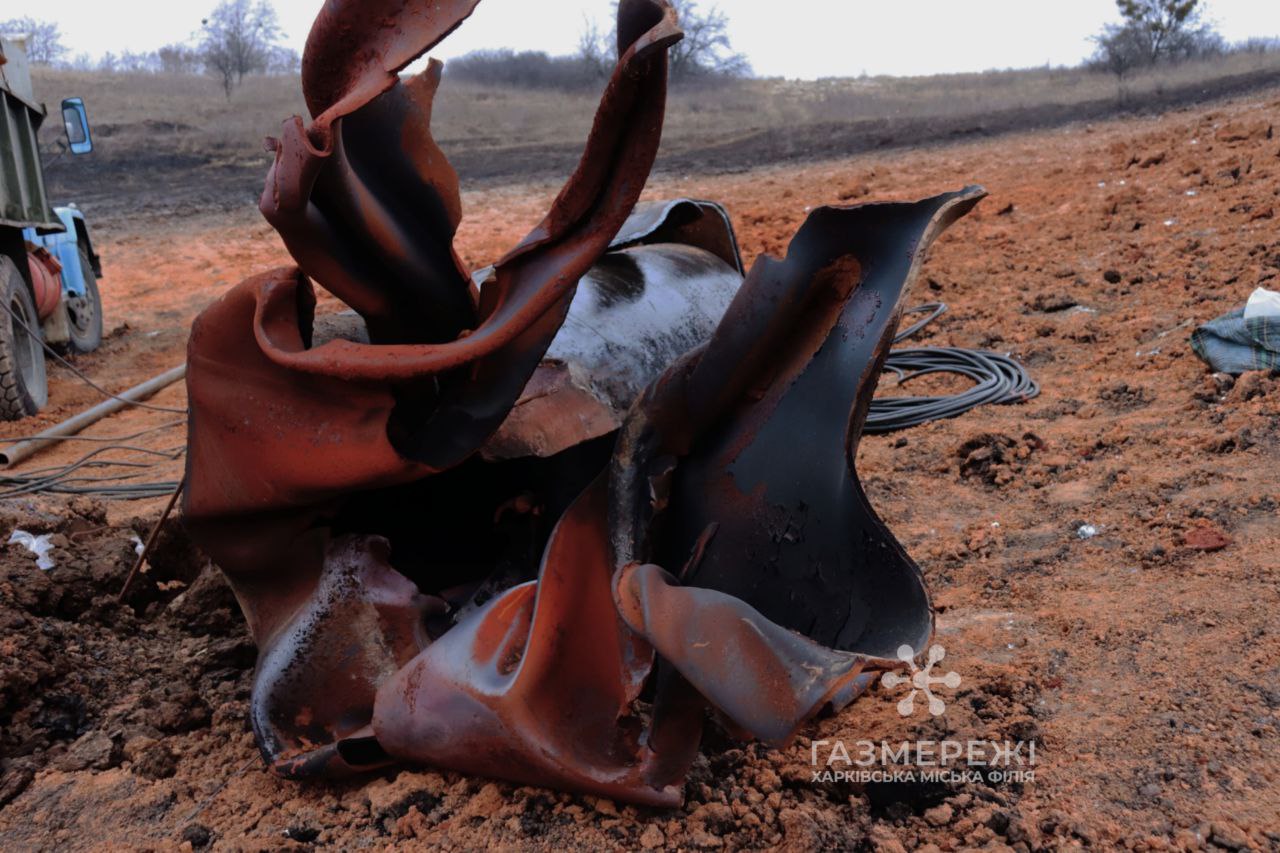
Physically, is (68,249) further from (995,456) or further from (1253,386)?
(1253,386)

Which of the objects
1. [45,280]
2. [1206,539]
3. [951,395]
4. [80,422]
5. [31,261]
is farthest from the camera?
[45,280]

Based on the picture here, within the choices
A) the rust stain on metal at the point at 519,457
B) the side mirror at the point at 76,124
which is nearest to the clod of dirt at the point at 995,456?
the rust stain on metal at the point at 519,457

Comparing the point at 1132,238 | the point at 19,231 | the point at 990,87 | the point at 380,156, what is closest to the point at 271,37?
the point at 990,87

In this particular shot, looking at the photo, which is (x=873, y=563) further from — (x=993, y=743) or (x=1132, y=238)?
(x=1132, y=238)

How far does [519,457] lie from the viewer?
207 cm

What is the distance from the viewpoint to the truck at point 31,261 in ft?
21.0

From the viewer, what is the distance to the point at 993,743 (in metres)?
1.88

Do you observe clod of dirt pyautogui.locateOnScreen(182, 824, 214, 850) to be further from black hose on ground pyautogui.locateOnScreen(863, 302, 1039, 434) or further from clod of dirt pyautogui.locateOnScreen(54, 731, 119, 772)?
black hose on ground pyautogui.locateOnScreen(863, 302, 1039, 434)

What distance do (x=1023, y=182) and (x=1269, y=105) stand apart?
2980 millimetres

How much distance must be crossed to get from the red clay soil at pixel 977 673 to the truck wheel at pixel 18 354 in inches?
85.5

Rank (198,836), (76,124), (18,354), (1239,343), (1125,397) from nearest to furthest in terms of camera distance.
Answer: (198,836), (1239,343), (1125,397), (18,354), (76,124)

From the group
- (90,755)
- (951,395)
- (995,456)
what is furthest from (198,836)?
(951,395)

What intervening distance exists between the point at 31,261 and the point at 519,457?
22.7 ft

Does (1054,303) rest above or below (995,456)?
above
